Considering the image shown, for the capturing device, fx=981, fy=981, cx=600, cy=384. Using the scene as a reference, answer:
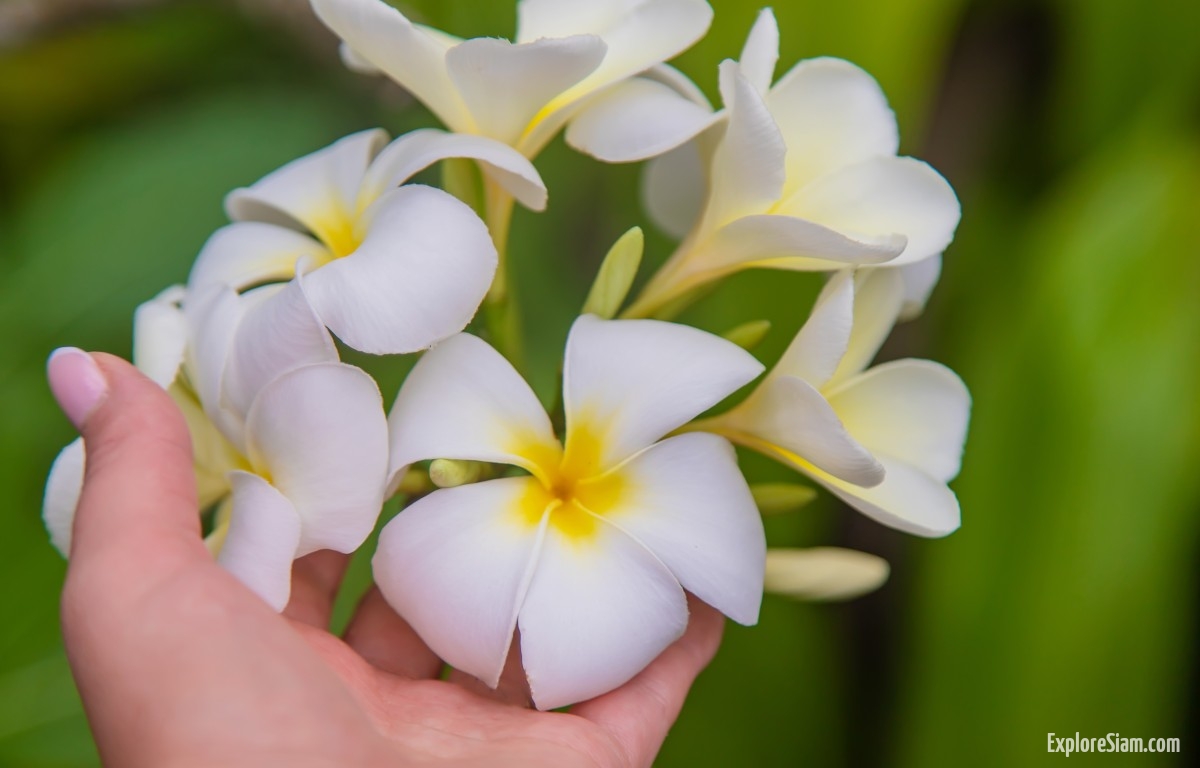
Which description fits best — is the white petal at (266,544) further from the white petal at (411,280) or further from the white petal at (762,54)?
the white petal at (762,54)

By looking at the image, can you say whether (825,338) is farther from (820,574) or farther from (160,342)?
(160,342)

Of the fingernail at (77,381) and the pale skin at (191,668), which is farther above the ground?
the fingernail at (77,381)

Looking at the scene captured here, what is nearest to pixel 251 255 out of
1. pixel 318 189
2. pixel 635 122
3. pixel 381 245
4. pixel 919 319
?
pixel 318 189

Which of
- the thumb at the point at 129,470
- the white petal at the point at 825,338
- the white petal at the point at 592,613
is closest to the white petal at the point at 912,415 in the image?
the white petal at the point at 825,338

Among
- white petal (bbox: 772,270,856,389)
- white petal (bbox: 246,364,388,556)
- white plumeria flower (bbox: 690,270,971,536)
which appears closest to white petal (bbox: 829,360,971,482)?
white plumeria flower (bbox: 690,270,971,536)

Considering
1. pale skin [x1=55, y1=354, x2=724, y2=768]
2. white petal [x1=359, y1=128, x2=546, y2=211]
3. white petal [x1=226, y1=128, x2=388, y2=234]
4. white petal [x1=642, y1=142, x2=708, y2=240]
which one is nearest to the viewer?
pale skin [x1=55, y1=354, x2=724, y2=768]

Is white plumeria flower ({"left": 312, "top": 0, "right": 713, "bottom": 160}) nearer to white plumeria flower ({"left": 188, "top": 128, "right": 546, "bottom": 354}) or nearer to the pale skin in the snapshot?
white plumeria flower ({"left": 188, "top": 128, "right": 546, "bottom": 354})
